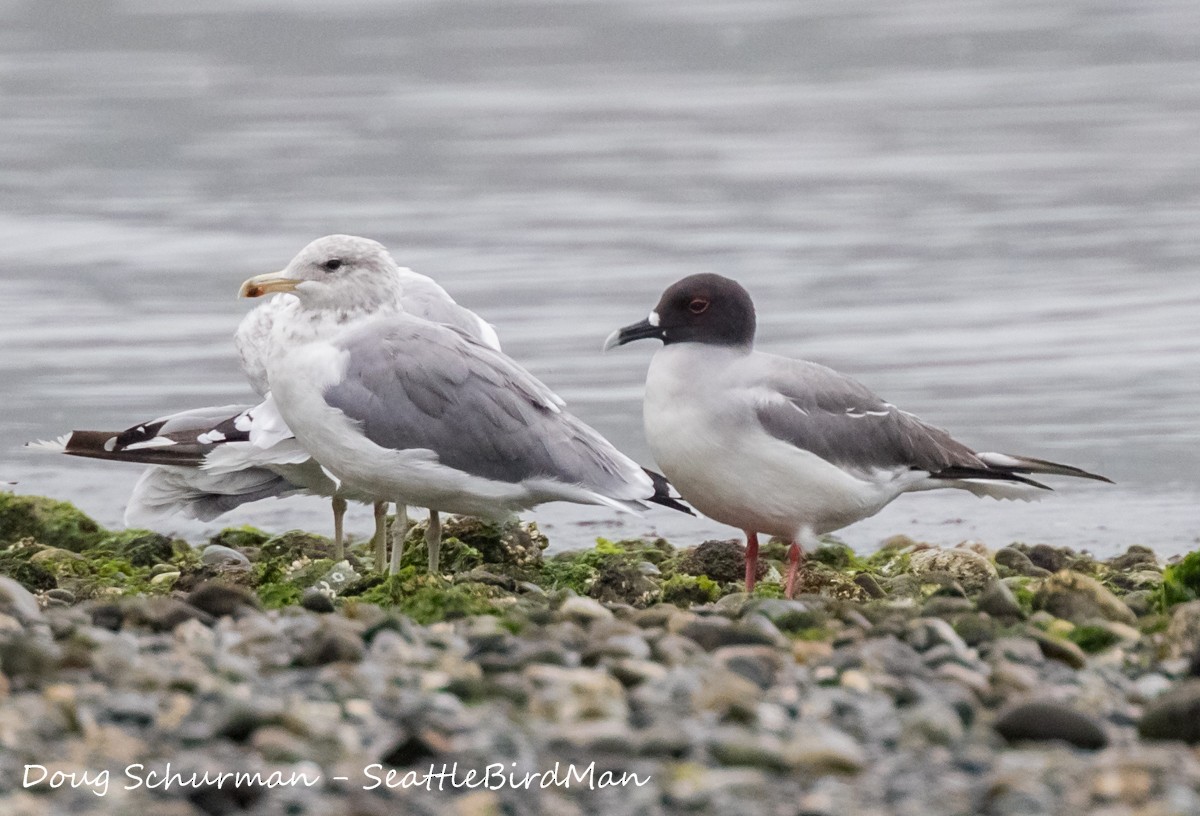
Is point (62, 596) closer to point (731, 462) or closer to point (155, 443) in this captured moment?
point (155, 443)

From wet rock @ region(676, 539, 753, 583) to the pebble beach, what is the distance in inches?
65.0

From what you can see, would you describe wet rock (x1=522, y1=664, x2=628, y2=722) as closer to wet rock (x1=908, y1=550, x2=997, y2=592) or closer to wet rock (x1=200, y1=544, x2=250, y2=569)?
wet rock (x1=908, y1=550, x2=997, y2=592)

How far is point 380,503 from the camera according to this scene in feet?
28.4

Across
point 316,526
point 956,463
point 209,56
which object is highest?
point 209,56

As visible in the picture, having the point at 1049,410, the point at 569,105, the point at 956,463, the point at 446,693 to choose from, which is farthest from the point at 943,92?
the point at 446,693

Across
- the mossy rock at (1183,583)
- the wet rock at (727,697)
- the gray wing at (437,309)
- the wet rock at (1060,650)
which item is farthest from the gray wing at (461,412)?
the wet rock at (727,697)

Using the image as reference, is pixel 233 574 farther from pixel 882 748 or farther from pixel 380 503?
pixel 882 748

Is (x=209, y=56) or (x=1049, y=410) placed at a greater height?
(x=209, y=56)

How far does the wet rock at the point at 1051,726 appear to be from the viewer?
4406 millimetres

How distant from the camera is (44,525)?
932 cm

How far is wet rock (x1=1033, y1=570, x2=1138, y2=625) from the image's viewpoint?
5.90m

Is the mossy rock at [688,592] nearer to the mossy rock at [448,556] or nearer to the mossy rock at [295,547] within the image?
the mossy rock at [448,556]

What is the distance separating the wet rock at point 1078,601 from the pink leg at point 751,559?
1.69m

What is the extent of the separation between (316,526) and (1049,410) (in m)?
4.46
